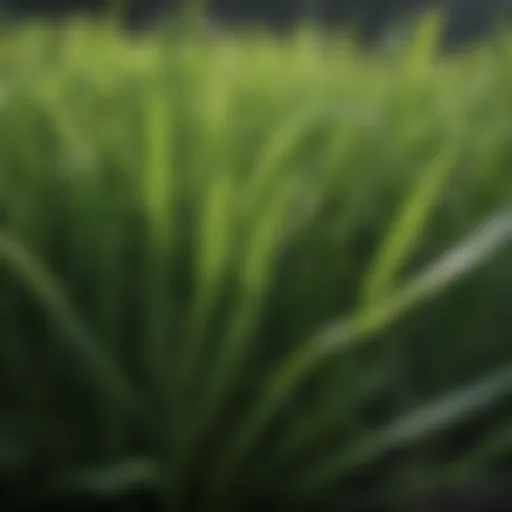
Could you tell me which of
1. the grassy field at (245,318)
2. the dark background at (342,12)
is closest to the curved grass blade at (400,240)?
the grassy field at (245,318)

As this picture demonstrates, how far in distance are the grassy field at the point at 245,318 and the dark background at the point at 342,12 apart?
0.39 meters

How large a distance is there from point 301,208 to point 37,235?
0.08m

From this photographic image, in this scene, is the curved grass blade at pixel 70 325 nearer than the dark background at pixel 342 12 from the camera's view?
Yes

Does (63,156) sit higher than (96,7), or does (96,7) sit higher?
(96,7)

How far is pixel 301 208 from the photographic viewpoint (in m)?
0.28

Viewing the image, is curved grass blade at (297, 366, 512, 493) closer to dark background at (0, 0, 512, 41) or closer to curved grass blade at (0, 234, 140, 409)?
curved grass blade at (0, 234, 140, 409)

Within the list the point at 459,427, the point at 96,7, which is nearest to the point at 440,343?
the point at 459,427

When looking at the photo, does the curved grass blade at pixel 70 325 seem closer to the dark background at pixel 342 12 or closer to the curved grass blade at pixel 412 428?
the curved grass blade at pixel 412 428

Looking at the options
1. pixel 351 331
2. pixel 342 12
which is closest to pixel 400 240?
pixel 351 331

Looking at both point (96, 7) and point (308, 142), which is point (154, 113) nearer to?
point (308, 142)

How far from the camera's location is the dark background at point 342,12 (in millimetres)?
684

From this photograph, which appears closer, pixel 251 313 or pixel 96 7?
pixel 251 313

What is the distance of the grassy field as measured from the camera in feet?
0.83

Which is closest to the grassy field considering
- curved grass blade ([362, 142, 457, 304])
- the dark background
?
curved grass blade ([362, 142, 457, 304])
